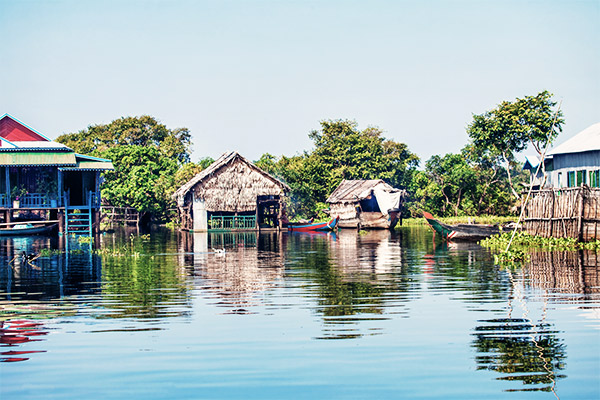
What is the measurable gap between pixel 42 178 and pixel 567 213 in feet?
84.8

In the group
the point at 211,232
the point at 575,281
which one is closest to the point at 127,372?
the point at 575,281

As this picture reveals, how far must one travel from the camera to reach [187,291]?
14.7 metres

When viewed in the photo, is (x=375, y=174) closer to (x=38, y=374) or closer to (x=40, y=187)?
(x=40, y=187)

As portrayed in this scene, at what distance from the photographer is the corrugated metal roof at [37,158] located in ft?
112

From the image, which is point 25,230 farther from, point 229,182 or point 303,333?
point 303,333

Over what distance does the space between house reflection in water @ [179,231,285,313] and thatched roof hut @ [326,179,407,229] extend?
1696cm

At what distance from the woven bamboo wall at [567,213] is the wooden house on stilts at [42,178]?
2150 centimetres

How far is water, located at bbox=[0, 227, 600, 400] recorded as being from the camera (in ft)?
24.9

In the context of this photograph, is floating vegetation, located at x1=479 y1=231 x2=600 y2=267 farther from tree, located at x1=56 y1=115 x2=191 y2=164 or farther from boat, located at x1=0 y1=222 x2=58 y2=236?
tree, located at x1=56 y1=115 x2=191 y2=164

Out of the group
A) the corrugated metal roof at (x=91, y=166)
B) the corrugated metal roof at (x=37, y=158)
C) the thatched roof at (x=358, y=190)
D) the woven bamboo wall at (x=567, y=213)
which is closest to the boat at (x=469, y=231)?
the woven bamboo wall at (x=567, y=213)

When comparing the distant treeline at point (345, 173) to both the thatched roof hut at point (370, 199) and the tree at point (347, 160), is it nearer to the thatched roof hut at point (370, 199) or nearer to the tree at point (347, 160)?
the tree at point (347, 160)

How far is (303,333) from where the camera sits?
1009cm

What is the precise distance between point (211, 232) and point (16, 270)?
990 inches

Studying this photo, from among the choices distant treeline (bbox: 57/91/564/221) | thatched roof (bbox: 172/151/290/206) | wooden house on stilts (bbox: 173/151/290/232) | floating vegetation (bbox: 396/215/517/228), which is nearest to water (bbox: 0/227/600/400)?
thatched roof (bbox: 172/151/290/206)
